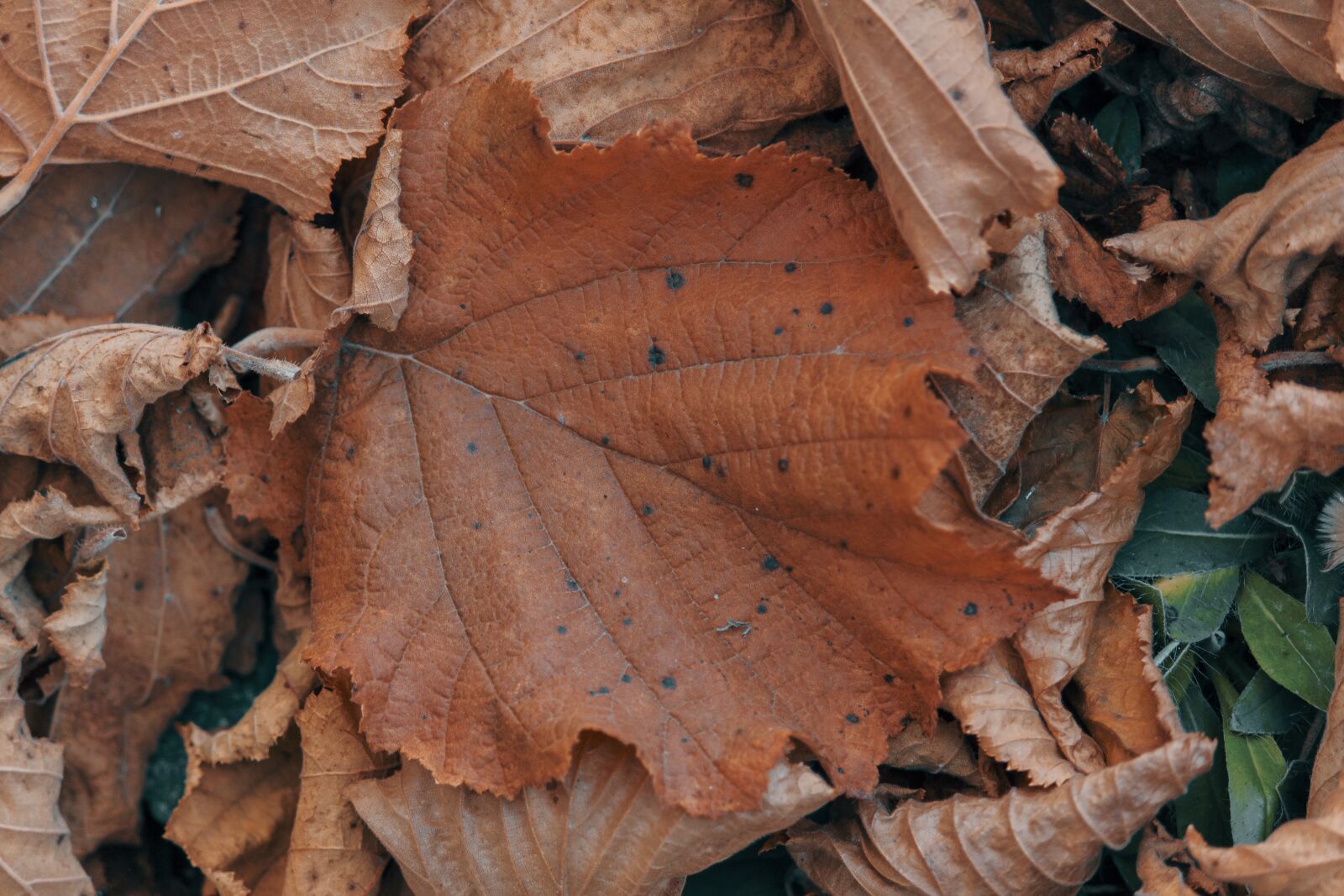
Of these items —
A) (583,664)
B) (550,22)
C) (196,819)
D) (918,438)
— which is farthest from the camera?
(196,819)

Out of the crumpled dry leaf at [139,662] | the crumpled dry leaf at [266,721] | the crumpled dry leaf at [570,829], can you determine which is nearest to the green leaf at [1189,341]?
the crumpled dry leaf at [570,829]

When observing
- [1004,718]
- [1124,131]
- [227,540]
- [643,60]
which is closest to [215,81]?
[643,60]

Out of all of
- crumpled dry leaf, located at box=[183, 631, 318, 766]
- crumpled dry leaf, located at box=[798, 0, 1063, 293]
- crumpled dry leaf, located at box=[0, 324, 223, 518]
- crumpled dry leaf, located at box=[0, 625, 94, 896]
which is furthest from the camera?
crumpled dry leaf, located at box=[183, 631, 318, 766]

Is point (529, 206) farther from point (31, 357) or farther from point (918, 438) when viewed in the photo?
point (31, 357)

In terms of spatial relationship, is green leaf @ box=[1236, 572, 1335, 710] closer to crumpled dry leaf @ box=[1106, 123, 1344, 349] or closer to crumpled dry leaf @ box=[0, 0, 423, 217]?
crumpled dry leaf @ box=[1106, 123, 1344, 349]

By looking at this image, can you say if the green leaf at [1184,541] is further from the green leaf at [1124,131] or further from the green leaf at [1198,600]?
the green leaf at [1124,131]

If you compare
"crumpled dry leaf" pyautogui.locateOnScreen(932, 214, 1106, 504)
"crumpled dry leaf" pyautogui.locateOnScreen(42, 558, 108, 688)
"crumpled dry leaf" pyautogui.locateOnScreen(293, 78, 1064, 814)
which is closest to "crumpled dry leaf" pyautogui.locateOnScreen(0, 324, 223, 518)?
"crumpled dry leaf" pyautogui.locateOnScreen(42, 558, 108, 688)

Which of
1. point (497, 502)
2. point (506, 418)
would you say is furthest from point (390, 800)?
point (506, 418)
